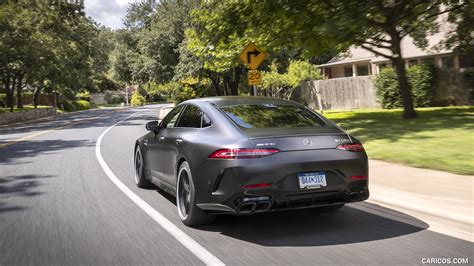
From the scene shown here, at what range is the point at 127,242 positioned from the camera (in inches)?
208

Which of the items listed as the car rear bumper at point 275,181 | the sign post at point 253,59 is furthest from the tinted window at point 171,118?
the sign post at point 253,59

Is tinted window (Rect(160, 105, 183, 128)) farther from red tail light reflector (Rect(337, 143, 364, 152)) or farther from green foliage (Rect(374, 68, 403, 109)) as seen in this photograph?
green foliage (Rect(374, 68, 403, 109))

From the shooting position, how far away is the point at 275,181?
16.6 ft

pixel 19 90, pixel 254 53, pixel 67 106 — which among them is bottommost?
pixel 67 106

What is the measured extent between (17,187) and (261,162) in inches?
230

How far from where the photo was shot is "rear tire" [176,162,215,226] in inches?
223

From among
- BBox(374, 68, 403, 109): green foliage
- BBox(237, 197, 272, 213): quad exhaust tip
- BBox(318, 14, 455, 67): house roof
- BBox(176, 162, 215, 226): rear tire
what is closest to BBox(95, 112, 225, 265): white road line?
BBox(176, 162, 215, 226): rear tire

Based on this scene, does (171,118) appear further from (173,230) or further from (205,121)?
(173,230)

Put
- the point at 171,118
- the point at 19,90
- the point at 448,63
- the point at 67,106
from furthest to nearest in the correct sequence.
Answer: the point at 67,106
the point at 19,90
the point at 448,63
the point at 171,118

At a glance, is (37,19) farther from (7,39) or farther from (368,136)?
(368,136)

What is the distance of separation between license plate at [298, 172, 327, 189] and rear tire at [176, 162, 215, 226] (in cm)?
124

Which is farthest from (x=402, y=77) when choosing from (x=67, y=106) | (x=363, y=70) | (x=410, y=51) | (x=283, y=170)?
(x=67, y=106)

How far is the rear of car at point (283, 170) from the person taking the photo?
16.6 feet

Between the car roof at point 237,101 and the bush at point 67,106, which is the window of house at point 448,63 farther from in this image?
the bush at point 67,106
